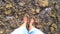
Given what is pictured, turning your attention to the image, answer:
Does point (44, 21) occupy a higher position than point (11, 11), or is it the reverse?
point (11, 11)

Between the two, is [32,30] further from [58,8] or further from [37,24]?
[58,8]

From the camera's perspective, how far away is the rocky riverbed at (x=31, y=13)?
257cm

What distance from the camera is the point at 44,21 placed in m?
2.63

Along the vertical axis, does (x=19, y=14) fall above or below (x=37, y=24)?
above

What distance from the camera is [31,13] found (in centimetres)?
259

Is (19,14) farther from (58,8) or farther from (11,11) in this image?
(58,8)

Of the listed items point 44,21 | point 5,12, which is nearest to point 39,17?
point 44,21

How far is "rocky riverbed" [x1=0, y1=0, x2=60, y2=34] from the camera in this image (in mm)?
2572

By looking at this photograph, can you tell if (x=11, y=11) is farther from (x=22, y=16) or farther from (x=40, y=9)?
(x=40, y=9)

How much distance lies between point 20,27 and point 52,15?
411 mm

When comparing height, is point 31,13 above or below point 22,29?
above

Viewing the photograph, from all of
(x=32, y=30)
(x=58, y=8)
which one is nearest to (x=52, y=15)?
(x=58, y=8)

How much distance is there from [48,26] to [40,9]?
224mm

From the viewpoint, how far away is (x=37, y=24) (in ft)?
8.57
